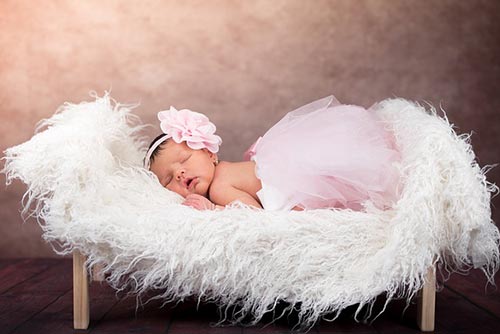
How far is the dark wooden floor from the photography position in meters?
1.68

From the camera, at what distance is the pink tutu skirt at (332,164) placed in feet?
5.74

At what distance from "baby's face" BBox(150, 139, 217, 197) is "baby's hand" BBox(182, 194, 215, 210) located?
0.38 feet

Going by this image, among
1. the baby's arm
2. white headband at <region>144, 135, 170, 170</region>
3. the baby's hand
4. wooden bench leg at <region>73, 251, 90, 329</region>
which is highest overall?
white headband at <region>144, 135, 170, 170</region>

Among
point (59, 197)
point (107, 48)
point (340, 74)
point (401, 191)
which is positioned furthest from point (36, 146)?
point (340, 74)

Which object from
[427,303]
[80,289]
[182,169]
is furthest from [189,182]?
[427,303]

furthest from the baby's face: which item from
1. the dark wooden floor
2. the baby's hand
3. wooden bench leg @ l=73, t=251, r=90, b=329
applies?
wooden bench leg @ l=73, t=251, r=90, b=329

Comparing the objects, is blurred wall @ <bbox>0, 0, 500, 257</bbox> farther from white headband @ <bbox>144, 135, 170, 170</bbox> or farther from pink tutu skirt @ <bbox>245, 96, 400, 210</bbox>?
pink tutu skirt @ <bbox>245, 96, 400, 210</bbox>

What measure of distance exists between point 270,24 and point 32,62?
1.00 m

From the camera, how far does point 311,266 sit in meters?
1.60

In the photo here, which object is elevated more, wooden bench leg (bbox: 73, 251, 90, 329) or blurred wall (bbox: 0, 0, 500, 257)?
blurred wall (bbox: 0, 0, 500, 257)

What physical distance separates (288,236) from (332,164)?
0.93 feet

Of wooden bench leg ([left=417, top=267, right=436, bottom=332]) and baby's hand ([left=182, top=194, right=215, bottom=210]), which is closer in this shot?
wooden bench leg ([left=417, top=267, right=436, bottom=332])

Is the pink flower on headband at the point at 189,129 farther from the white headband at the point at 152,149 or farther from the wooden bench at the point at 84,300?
the wooden bench at the point at 84,300

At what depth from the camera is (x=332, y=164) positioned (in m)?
1.79
